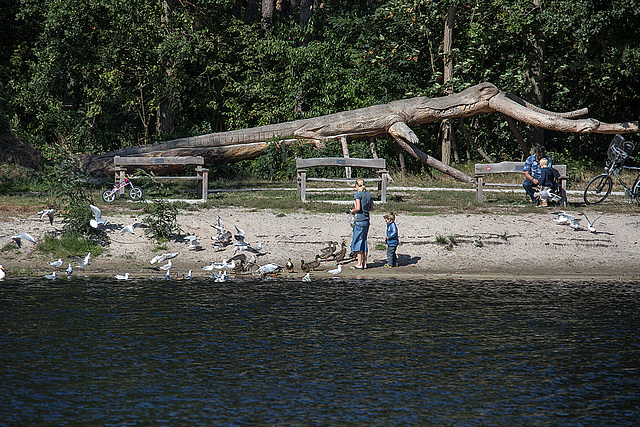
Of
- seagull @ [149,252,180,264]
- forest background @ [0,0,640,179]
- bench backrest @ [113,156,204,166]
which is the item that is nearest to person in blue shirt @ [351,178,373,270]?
seagull @ [149,252,180,264]

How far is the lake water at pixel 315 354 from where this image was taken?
243 inches

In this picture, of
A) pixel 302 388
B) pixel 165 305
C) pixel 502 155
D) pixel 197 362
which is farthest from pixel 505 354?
pixel 502 155

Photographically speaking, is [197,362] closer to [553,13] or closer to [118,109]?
[553,13]

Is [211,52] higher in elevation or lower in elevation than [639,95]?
higher

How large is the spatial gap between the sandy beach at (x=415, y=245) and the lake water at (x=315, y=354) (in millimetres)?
1429

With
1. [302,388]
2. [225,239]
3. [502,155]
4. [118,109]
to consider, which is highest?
[118,109]

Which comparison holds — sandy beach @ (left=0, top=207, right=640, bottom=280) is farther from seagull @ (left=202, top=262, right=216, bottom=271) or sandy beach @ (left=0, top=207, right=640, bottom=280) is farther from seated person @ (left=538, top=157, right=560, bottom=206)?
seated person @ (left=538, top=157, right=560, bottom=206)

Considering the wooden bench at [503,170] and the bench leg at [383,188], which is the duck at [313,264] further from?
the wooden bench at [503,170]

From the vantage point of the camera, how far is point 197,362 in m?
7.39

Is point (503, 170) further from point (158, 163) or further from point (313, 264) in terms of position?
point (158, 163)

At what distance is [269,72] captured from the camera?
26.8 meters

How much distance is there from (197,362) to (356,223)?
18.5 feet

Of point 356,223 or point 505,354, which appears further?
point 356,223

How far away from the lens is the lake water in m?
6.17
